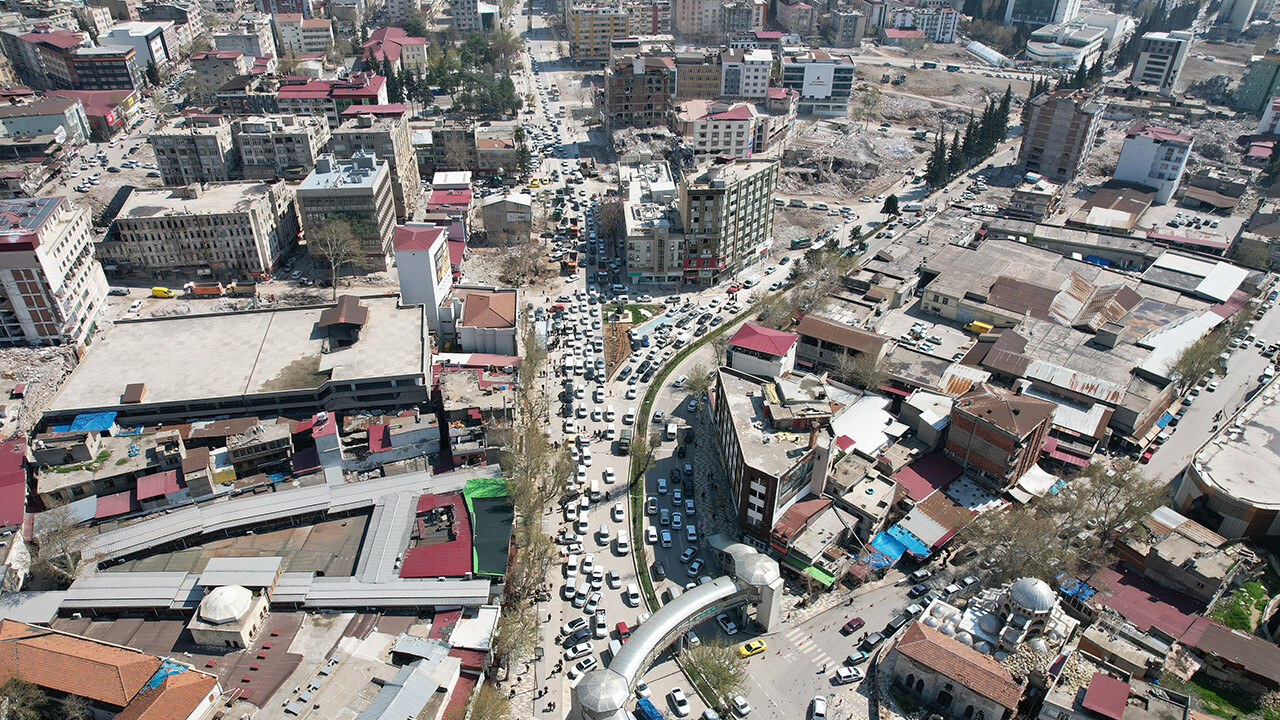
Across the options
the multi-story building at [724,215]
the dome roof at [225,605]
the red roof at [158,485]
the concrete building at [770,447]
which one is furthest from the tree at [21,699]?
the multi-story building at [724,215]

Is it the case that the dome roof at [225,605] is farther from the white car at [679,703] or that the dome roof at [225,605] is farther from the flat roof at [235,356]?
the white car at [679,703]

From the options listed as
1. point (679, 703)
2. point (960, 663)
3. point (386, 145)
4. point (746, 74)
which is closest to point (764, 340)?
point (960, 663)

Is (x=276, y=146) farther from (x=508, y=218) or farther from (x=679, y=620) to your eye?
(x=679, y=620)

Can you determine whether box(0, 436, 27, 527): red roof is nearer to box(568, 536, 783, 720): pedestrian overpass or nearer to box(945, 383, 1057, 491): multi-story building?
box(568, 536, 783, 720): pedestrian overpass

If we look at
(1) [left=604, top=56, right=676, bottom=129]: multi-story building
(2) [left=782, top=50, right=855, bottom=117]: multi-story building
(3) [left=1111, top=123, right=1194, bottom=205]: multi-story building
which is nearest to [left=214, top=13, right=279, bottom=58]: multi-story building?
(1) [left=604, top=56, right=676, bottom=129]: multi-story building

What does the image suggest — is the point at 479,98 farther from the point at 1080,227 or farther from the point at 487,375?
the point at 1080,227

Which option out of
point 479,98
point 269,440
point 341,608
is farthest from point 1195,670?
point 479,98
